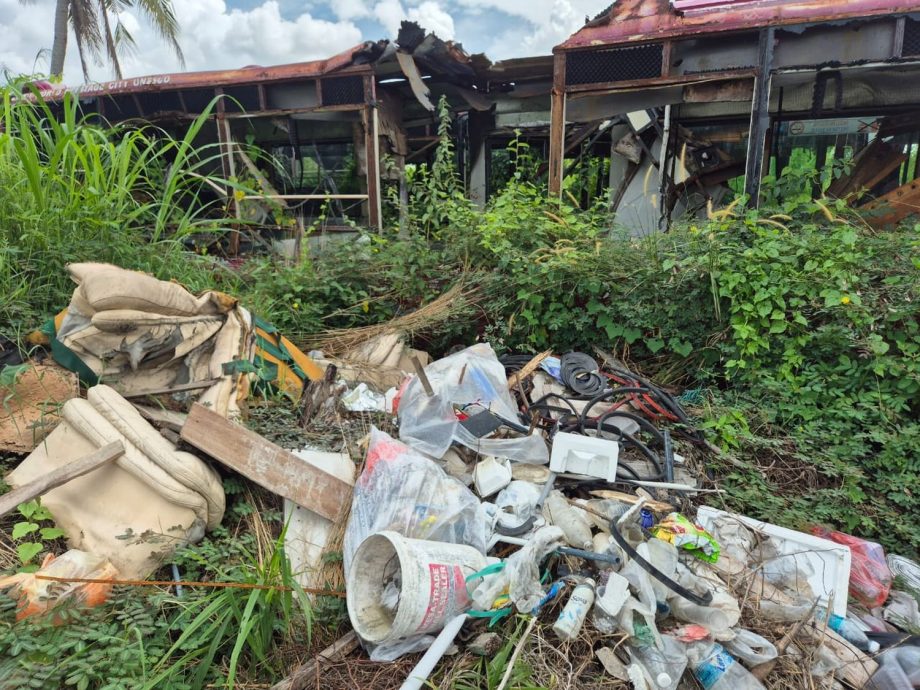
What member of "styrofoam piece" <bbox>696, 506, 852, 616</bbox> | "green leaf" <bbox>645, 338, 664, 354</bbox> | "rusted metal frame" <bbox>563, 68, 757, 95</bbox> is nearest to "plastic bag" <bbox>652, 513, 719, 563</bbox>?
"styrofoam piece" <bbox>696, 506, 852, 616</bbox>

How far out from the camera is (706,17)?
16.0 ft

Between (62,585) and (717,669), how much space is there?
2130 mm

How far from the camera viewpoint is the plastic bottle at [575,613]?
5.52ft

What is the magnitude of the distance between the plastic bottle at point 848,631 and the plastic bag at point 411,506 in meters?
1.31

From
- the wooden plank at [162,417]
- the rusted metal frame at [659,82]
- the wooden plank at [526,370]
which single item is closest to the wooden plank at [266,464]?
the wooden plank at [162,417]

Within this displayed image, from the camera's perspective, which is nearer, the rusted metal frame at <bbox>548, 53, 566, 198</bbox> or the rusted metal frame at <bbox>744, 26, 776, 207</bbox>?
the rusted metal frame at <bbox>744, 26, 776, 207</bbox>

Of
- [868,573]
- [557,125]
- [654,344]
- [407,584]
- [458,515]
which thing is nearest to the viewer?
[407,584]

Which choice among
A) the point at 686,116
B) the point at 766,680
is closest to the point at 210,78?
the point at 686,116

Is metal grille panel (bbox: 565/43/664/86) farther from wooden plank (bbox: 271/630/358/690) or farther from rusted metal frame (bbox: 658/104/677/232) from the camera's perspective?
wooden plank (bbox: 271/630/358/690)

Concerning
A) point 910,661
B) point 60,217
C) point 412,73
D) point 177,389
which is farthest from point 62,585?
point 412,73

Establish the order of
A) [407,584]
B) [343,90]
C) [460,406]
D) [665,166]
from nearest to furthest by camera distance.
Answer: [407,584] → [460,406] → [343,90] → [665,166]

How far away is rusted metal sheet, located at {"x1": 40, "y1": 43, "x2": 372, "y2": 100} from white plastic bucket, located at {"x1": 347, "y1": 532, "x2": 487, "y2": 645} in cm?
593

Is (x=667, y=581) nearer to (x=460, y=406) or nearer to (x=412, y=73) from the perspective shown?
(x=460, y=406)

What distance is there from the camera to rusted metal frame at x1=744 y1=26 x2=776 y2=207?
464 cm
